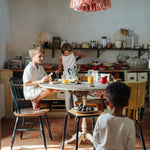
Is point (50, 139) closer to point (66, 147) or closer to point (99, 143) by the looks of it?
point (66, 147)

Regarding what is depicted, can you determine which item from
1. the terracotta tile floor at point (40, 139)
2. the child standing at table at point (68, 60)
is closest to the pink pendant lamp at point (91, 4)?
the child standing at table at point (68, 60)

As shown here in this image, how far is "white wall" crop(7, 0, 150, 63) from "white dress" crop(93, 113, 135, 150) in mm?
4018

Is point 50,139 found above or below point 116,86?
below

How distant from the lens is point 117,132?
5.11ft

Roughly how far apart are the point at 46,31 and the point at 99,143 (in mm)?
4154

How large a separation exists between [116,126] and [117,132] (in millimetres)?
42

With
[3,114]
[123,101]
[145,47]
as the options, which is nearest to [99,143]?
[123,101]

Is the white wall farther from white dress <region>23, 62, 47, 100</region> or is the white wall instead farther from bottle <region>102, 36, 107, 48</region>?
white dress <region>23, 62, 47, 100</region>

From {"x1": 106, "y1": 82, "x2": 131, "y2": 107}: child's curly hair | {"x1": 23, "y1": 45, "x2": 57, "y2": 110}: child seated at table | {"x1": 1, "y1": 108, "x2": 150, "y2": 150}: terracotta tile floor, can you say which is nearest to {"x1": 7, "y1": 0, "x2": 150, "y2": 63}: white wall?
{"x1": 1, "y1": 108, "x2": 150, "y2": 150}: terracotta tile floor

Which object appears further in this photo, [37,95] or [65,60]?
[65,60]

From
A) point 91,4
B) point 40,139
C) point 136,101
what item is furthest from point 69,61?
point 136,101

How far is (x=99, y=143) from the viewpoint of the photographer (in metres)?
1.65

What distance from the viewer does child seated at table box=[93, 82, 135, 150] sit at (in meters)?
1.55

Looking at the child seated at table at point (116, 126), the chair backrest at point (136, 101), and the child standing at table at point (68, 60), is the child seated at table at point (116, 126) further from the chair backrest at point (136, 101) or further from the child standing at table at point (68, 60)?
the child standing at table at point (68, 60)
